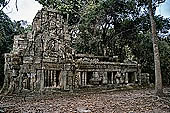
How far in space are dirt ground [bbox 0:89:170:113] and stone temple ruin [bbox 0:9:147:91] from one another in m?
0.85

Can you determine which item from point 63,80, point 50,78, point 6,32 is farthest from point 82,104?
point 6,32

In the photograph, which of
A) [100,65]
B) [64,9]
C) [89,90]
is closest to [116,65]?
[100,65]

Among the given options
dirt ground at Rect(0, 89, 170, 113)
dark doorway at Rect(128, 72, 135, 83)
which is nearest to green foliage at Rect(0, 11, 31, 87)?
dirt ground at Rect(0, 89, 170, 113)

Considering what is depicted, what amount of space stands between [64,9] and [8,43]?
7.40 m

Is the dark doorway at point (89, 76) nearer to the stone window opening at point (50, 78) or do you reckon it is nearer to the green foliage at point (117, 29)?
the stone window opening at point (50, 78)

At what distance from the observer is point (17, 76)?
11.2 metres

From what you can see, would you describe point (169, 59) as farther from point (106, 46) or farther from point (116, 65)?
point (116, 65)

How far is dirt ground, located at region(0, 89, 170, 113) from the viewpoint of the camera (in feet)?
23.1

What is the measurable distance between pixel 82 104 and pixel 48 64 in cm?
400

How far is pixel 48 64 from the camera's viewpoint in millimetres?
11219

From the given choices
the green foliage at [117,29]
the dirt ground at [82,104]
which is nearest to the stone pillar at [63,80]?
the dirt ground at [82,104]

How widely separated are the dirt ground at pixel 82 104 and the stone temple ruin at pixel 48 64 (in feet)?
2.77

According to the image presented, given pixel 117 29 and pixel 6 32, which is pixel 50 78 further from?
pixel 6 32

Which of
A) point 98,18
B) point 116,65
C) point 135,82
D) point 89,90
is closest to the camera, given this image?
point 89,90
